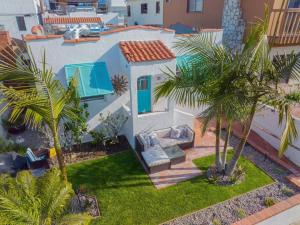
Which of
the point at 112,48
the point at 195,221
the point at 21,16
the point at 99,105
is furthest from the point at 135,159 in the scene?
the point at 21,16

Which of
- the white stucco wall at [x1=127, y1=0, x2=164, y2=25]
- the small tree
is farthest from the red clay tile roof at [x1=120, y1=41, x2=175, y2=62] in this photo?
the white stucco wall at [x1=127, y1=0, x2=164, y2=25]

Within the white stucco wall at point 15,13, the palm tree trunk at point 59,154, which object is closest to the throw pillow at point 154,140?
the palm tree trunk at point 59,154

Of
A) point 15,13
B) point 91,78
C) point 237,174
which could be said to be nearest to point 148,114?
point 91,78

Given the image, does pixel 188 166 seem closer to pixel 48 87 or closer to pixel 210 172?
pixel 210 172

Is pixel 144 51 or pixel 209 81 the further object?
pixel 144 51

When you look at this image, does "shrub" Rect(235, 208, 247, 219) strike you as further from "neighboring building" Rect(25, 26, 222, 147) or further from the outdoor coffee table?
"neighboring building" Rect(25, 26, 222, 147)

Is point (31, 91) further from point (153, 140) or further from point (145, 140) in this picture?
point (153, 140)
